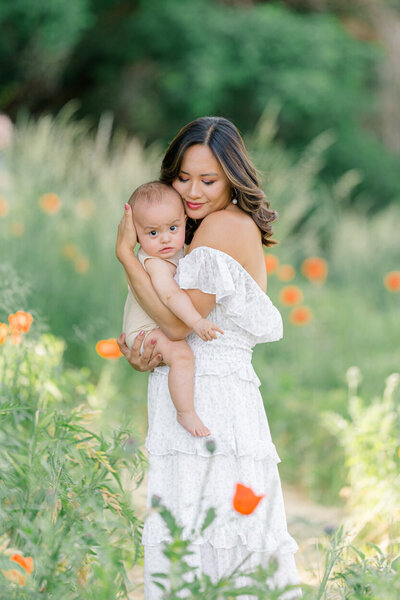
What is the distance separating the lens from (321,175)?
40.4ft

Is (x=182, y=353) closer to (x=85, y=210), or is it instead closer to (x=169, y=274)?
(x=169, y=274)

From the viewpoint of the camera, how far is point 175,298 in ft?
6.16

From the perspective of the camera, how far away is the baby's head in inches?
76.4

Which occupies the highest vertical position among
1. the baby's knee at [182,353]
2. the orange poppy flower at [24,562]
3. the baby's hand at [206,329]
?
the baby's hand at [206,329]

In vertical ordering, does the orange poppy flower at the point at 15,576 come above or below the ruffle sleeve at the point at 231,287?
below

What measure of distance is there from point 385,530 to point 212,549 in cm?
116

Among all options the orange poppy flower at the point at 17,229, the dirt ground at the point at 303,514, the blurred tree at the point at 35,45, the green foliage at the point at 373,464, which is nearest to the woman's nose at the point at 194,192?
the green foliage at the point at 373,464

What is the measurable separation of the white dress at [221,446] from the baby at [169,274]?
0.04 m

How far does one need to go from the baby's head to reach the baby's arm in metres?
0.04

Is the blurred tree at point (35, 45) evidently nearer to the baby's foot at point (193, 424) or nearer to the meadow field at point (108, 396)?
the meadow field at point (108, 396)

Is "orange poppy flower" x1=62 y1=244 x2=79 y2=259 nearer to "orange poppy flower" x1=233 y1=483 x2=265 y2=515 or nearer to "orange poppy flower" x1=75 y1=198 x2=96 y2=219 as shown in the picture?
"orange poppy flower" x1=75 y1=198 x2=96 y2=219

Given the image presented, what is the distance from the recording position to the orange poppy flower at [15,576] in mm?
1351

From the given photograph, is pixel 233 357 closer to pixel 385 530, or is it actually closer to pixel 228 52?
pixel 385 530

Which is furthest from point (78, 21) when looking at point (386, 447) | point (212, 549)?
point (212, 549)
